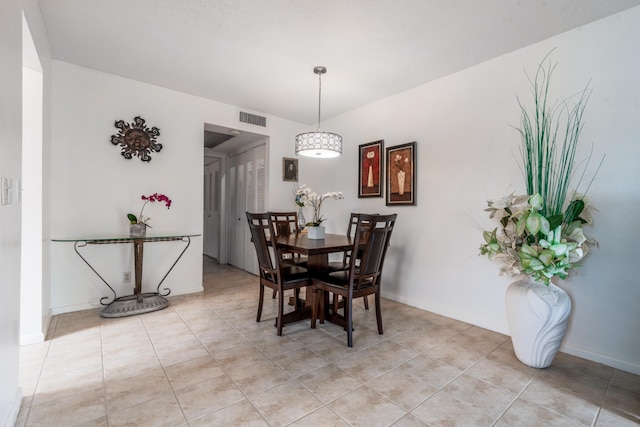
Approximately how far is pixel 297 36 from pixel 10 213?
221cm

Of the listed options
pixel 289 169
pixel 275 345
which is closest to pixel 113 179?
pixel 289 169

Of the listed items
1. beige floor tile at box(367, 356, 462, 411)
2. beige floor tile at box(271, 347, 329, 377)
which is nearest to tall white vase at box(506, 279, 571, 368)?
beige floor tile at box(367, 356, 462, 411)

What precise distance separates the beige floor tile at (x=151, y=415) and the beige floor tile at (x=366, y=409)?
818mm

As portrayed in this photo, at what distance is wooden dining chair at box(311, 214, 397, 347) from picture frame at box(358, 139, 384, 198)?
1.37 meters

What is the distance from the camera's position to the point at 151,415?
147 centimetres

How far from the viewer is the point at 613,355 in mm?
2041

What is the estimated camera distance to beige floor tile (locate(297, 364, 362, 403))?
1.68 m

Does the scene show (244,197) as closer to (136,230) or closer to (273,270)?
(136,230)

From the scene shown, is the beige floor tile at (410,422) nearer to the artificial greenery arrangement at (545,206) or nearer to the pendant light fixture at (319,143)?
the artificial greenery arrangement at (545,206)

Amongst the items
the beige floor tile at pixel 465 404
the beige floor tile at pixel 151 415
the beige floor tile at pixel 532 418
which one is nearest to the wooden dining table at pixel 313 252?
the beige floor tile at pixel 465 404

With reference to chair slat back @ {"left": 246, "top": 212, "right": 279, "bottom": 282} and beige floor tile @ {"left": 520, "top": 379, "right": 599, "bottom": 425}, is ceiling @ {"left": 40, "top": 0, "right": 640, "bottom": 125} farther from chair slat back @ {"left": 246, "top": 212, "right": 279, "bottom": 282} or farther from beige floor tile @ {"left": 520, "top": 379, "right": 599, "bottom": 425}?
beige floor tile @ {"left": 520, "top": 379, "right": 599, "bottom": 425}

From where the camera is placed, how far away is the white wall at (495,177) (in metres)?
2.01

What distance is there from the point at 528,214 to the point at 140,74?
389 centimetres

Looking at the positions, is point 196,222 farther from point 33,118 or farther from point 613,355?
point 613,355
